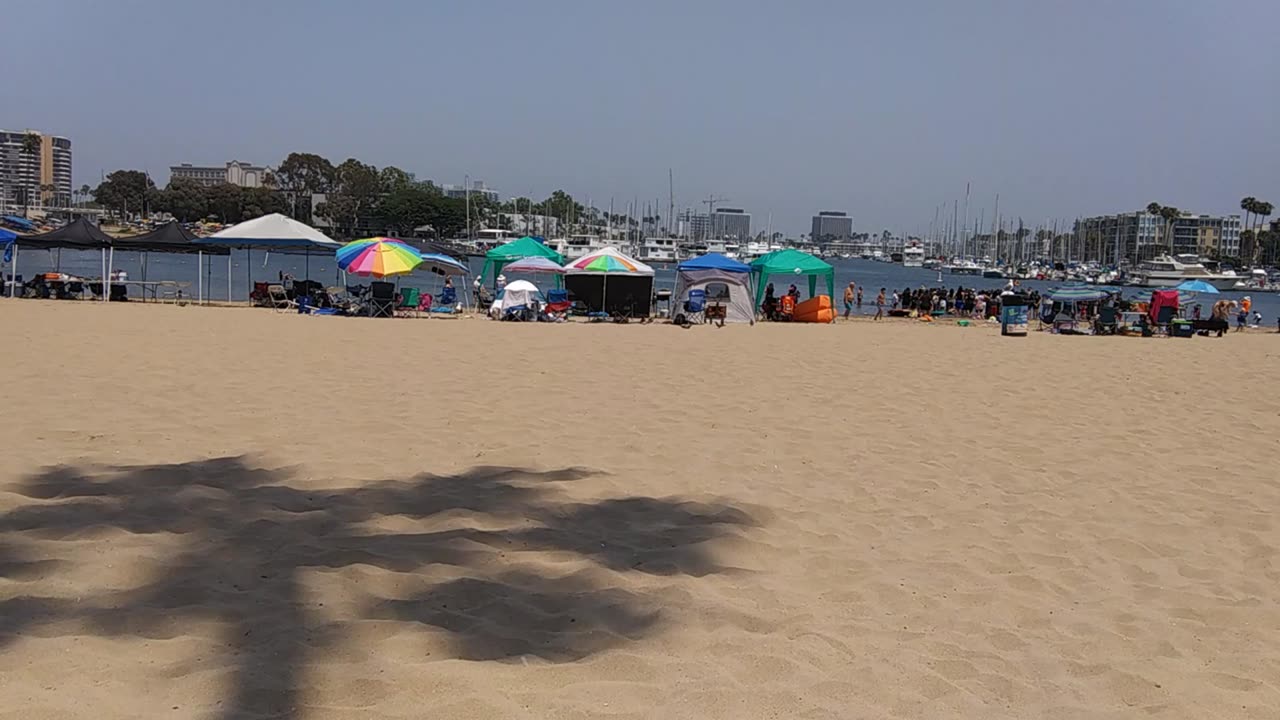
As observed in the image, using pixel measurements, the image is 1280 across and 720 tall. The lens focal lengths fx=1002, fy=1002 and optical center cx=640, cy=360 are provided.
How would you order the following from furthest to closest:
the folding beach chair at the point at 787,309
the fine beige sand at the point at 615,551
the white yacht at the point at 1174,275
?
the white yacht at the point at 1174,275, the folding beach chair at the point at 787,309, the fine beige sand at the point at 615,551

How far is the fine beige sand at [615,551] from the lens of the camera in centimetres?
329

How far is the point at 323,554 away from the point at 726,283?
62.3ft

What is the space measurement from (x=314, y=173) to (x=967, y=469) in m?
147

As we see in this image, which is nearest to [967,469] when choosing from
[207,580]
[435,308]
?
[207,580]

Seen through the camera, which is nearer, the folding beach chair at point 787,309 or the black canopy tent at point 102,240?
the black canopy tent at point 102,240

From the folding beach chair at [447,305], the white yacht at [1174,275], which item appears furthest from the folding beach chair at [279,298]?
the white yacht at [1174,275]

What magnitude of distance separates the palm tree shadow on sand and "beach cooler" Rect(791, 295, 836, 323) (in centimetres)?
1871

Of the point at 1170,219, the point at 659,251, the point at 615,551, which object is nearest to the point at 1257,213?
the point at 1170,219

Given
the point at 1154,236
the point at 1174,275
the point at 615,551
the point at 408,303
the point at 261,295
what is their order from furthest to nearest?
1. the point at 1154,236
2. the point at 1174,275
3. the point at 261,295
4. the point at 408,303
5. the point at 615,551

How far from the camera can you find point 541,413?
8531 mm

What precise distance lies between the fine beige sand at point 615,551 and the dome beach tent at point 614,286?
13.1 meters

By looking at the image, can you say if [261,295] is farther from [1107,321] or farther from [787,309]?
[1107,321]

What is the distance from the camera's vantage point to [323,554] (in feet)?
14.6

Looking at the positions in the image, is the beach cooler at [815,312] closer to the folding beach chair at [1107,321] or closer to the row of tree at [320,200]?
the folding beach chair at [1107,321]
